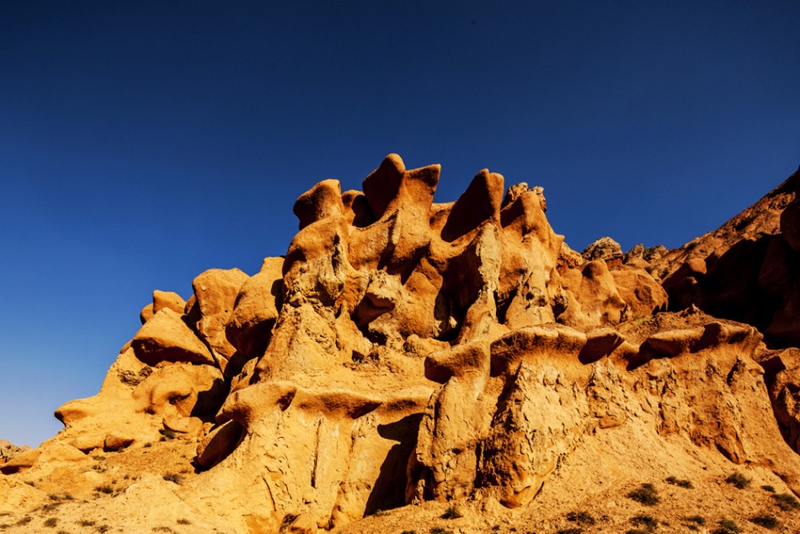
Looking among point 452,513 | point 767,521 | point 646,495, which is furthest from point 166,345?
point 767,521

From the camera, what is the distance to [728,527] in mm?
9508

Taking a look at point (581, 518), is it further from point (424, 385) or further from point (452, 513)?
point (424, 385)

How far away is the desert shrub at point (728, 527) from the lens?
9380 millimetres

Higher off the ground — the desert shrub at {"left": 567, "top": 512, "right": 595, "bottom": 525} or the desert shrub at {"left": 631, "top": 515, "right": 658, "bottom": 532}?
the desert shrub at {"left": 567, "top": 512, "right": 595, "bottom": 525}

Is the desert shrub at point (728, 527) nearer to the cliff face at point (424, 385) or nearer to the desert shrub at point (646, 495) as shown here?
the cliff face at point (424, 385)

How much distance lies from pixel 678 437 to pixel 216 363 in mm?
17709

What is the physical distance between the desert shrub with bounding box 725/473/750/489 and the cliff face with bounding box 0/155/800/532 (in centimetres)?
30

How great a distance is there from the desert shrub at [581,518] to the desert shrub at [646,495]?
122cm

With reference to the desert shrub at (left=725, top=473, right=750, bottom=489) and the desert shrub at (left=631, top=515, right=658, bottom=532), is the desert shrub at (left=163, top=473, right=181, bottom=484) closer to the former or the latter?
the desert shrub at (left=631, top=515, right=658, bottom=532)

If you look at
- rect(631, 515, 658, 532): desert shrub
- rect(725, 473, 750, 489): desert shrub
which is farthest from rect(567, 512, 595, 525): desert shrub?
rect(725, 473, 750, 489): desert shrub

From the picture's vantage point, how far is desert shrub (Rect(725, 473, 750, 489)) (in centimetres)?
1152

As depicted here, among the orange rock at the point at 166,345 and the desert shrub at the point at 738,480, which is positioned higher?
the orange rock at the point at 166,345

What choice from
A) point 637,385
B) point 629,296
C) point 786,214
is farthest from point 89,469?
point 786,214

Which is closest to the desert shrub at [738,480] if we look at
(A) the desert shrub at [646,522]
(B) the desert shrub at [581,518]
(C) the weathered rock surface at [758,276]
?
(A) the desert shrub at [646,522]
